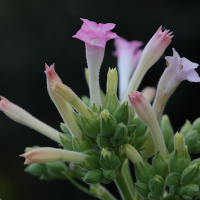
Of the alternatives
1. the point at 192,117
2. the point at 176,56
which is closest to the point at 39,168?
the point at 176,56

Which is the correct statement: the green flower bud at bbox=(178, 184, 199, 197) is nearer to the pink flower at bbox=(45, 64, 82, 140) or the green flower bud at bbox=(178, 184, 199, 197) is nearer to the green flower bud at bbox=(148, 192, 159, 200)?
the green flower bud at bbox=(148, 192, 159, 200)

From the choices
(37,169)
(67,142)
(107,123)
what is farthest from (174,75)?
(37,169)

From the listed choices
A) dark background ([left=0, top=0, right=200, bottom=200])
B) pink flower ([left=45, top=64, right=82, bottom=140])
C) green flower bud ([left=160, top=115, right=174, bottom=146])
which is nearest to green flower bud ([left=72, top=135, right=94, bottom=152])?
pink flower ([left=45, top=64, right=82, bottom=140])

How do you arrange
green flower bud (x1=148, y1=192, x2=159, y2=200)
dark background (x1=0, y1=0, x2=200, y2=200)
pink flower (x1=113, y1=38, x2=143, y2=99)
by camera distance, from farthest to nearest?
dark background (x1=0, y1=0, x2=200, y2=200)
pink flower (x1=113, y1=38, x2=143, y2=99)
green flower bud (x1=148, y1=192, x2=159, y2=200)

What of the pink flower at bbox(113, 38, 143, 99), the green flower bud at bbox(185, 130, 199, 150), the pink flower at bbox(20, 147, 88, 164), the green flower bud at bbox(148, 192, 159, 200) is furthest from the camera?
the pink flower at bbox(113, 38, 143, 99)

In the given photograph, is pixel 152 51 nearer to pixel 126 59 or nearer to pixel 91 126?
pixel 91 126

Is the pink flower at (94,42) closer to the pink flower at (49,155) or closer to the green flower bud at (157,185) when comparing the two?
the pink flower at (49,155)
